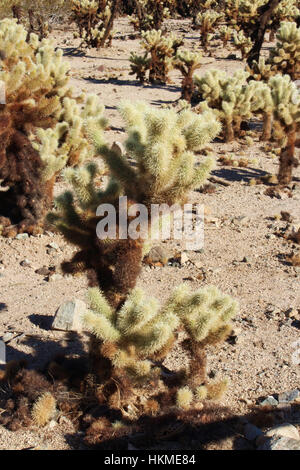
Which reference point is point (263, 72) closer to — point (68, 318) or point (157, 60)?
point (157, 60)

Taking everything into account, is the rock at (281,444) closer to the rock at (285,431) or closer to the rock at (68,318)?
the rock at (285,431)

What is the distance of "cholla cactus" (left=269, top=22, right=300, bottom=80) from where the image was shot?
1388cm

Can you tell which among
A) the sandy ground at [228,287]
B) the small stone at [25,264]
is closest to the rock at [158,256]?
the sandy ground at [228,287]

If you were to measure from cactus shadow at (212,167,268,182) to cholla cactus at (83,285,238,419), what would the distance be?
614 centimetres

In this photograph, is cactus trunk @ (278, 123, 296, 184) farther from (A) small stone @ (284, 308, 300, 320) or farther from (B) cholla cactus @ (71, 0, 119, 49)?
(B) cholla cactus @ (71, 0, 119, 49)

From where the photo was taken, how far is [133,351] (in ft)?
12.8

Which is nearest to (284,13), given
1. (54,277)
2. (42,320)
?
(54,277)

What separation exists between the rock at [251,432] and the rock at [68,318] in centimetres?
206

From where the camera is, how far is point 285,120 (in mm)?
8992

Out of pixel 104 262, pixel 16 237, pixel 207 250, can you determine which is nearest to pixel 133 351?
pixel 104 262

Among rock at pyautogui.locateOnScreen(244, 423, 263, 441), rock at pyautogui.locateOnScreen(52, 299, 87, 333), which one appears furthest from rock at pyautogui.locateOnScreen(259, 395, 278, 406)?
rock at pyautogui.locateOnScreen(52, 299, 87, 333)

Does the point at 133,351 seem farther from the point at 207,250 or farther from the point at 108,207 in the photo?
the point at 207,250

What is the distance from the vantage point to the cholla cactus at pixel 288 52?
13883mm

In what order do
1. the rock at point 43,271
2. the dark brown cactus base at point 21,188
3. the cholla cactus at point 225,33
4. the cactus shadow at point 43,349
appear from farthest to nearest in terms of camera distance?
the cholla cactus at point 225,33, the dark brown cactus base at point 21,188, the rock at point 43,271, the cactus shadow at point 43,349
